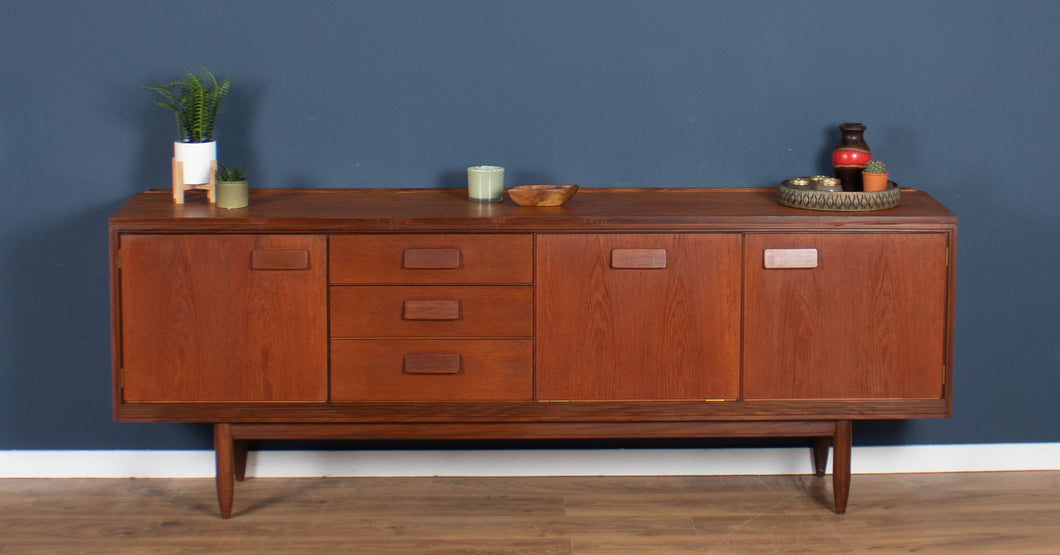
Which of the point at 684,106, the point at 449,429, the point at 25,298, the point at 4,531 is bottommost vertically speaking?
the point at 4,531

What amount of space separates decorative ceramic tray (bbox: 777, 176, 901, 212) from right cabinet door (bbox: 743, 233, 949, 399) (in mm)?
84

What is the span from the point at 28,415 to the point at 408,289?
1.18m

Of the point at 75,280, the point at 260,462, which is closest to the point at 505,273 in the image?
the point at 260,462

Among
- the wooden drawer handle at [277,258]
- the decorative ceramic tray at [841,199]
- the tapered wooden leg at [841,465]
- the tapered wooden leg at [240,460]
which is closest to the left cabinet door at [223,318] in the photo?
the wooden drawer handle at [277,258]

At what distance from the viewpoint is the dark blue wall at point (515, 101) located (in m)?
3.29

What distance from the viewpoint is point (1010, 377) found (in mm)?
3486

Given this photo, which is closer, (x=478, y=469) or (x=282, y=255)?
(x=282, y=255)

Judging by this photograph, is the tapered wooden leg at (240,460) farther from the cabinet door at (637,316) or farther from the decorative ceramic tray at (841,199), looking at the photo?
the decorative ceramic tray at (841,199)

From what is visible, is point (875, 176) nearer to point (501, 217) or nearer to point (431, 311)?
point (501, 217)

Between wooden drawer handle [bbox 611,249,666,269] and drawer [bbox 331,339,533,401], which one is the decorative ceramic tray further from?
drawer [bbox 331,339,533,401]

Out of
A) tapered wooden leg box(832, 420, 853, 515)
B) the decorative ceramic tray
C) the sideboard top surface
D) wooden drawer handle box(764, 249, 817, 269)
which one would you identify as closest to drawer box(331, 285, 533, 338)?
the sideboard top surface

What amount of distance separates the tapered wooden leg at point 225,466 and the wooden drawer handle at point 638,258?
100 cm

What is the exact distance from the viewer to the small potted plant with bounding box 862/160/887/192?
3131mm

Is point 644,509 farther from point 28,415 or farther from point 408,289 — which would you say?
point 28,415
